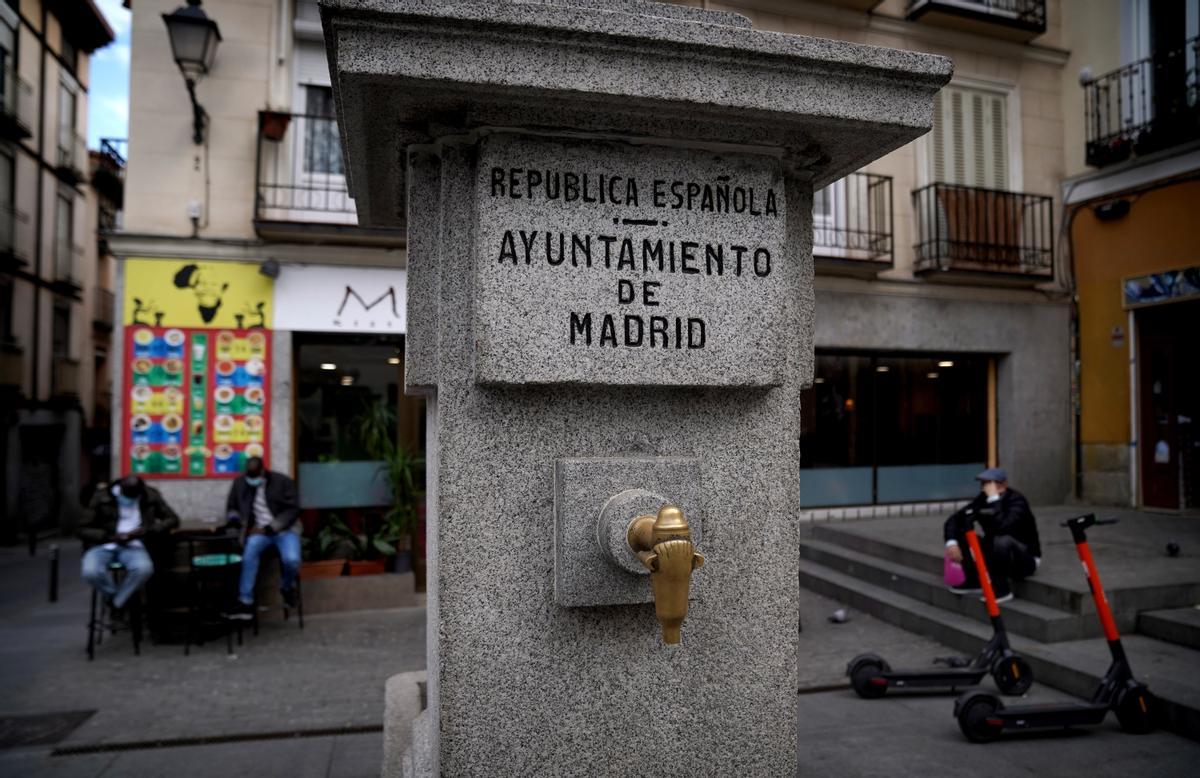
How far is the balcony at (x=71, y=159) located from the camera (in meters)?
23.1

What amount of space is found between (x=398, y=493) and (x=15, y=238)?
17.2 meters

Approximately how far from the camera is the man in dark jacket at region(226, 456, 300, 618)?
8.07 meters

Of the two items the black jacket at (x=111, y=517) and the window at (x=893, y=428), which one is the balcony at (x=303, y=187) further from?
the window at (x=893, y=428)

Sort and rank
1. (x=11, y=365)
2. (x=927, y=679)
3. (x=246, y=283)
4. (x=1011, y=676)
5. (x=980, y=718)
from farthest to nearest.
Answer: (x=11, y=365), (x=246, y=283), (x=927, y=679), (x=1011, y=676), (x=980, y=718)

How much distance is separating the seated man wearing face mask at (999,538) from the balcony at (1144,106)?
761 cm

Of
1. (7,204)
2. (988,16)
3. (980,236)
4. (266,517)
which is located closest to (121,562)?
(266,517)

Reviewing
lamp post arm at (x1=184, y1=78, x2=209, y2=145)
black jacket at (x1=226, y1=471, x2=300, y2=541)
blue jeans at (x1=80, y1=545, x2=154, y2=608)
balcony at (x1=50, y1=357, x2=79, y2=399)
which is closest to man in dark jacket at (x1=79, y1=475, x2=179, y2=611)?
blue jeans at (x1=80, y1=545, x2=154, y2=608)

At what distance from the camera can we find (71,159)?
23953 millimetres

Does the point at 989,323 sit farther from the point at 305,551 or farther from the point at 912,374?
the point at 305,551

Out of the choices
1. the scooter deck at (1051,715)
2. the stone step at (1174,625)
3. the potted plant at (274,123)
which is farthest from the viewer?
the potted plant at (274,123)

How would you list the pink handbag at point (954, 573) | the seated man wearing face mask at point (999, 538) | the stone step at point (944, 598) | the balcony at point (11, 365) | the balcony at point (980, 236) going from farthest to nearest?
the balcony at point (11, 365) < the balcony at point (980, 236) < the pink handbag at point (954, 573) < the seated man wearing face mask at point (999, 538) < the stone step at point (944, 598)

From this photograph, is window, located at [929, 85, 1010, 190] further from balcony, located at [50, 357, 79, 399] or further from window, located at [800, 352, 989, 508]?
balcony, located at [50, 357, 79, 399]

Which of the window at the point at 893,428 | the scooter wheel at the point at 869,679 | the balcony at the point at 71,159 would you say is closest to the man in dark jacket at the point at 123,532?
the scooter wheel at the point at 869,679

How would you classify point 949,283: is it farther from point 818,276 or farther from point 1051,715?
point 1051,715
